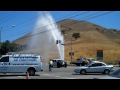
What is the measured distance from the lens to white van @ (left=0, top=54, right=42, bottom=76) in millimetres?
29000

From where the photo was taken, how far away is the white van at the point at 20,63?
2900cm

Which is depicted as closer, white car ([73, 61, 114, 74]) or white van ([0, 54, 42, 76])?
white van ([0, 54, 42, 76])

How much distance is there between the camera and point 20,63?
2938 cm

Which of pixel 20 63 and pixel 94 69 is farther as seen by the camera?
pixel 94 69

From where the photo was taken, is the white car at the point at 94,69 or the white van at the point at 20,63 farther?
the white car at the point at 94,69

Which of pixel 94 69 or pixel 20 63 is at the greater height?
pixel 20 63
